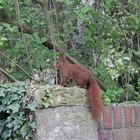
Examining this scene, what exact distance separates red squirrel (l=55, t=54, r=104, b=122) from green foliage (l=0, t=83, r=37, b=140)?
1.32ft

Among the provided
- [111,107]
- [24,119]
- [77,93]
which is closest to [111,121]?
[111,107]

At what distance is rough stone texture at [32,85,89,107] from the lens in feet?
8.11

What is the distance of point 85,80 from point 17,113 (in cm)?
56

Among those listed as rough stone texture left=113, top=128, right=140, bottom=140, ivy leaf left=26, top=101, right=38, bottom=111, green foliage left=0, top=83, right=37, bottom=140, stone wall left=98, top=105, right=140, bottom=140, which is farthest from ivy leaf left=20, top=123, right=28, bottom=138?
rough stone texture left=113, top=128, right=140, bottom=140

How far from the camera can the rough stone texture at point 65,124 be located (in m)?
2.46

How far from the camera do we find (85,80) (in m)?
2.80

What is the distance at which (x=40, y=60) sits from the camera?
129 inches

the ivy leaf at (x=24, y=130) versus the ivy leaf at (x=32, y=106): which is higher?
the ivy leaf at (x=32, y=106)

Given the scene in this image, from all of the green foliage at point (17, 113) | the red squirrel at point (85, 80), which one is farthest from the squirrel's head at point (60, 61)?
the green foliage at point (17, 113)

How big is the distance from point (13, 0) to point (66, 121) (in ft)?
3.66

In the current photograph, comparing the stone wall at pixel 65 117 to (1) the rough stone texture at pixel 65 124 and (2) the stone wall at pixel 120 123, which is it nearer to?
(1) the rough stone texture at pixel 65 124

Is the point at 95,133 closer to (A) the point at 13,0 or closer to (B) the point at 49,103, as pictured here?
(B) the point at 49,103

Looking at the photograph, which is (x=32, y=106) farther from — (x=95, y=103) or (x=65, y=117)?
(x=95, y=103)

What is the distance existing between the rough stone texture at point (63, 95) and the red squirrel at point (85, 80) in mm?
55
